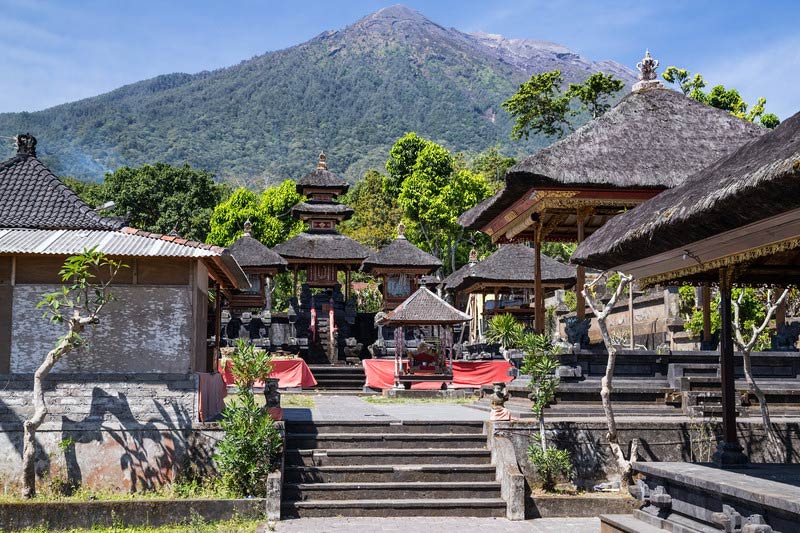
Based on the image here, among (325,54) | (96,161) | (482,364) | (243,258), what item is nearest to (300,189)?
(243,258)

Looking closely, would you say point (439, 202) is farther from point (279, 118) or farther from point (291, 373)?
point (279, 118)

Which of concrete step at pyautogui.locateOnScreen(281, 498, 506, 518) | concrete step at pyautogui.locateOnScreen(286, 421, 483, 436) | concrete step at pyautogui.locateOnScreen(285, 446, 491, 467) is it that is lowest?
concrete step at pyautogui.locateOnScreen(281, 498, 506, 518)

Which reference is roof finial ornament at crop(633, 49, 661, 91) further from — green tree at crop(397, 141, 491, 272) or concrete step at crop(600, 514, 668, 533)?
green tree at crop(397, 141, 491, 272)

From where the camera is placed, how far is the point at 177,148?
13738cm

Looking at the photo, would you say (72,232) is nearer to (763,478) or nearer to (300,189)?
(763,478)

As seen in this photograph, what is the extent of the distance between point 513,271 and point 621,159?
18.2 metres

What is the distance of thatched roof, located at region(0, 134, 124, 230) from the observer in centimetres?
1361

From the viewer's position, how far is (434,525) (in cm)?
1120

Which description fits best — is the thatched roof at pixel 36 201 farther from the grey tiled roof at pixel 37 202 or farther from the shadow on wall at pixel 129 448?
the shadow on wall at pixel 129 448

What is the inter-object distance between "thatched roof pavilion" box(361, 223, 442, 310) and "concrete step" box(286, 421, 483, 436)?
82.1 feet

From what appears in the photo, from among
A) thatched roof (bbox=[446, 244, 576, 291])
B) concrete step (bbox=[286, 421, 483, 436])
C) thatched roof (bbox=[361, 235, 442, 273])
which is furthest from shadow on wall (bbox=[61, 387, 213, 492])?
thatched roof (bbox=[361, 235, 442, 273])

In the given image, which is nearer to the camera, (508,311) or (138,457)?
(138,457)

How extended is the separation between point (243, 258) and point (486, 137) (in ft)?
426

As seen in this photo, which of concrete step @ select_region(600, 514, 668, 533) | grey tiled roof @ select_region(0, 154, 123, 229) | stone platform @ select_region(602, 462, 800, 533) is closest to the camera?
stone platform @ select_region(602, 462, 800, 533)
